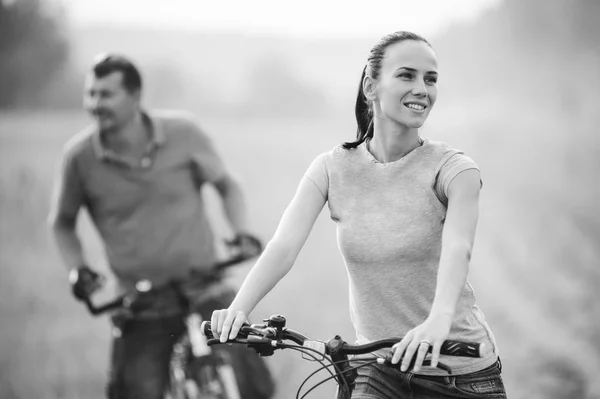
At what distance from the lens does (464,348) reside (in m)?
1.65

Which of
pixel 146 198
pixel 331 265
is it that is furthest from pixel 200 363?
pixel 331 265

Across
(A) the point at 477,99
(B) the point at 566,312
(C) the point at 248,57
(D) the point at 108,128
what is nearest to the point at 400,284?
(D) the point at 108,128

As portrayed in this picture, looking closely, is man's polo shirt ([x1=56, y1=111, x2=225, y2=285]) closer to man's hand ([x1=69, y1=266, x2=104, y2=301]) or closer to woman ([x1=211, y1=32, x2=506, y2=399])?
man's hand ([x1=69, y1=266, x2=104, y2=301])

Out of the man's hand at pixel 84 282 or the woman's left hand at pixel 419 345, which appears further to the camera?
the man's hand at pixel 84 282

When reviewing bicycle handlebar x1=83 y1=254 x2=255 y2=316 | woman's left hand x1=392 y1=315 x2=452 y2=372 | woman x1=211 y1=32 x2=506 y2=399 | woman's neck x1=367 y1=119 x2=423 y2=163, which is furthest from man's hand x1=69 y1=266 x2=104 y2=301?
woman's left hand x1=392 y1=315 x2=452 y2=372

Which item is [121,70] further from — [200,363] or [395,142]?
[395,142]

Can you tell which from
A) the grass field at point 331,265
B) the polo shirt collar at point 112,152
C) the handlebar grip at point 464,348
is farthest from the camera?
the grass field at point 331,265

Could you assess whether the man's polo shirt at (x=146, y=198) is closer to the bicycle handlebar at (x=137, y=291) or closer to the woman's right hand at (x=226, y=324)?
the bicycle handlebar at (x=137, y=291)

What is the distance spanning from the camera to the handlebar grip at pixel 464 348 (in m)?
1.62

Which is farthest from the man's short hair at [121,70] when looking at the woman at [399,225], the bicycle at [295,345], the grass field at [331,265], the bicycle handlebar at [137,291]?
the grass field at [331,265]

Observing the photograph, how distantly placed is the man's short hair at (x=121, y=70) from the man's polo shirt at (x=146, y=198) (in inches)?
9.0

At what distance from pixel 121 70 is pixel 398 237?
8.01 feet

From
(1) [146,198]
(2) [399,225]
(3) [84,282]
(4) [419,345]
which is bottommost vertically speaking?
(4) [419,345]

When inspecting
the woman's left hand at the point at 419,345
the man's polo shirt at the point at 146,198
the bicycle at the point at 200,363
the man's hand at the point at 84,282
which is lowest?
the woman's left hand at the point at 419,345
